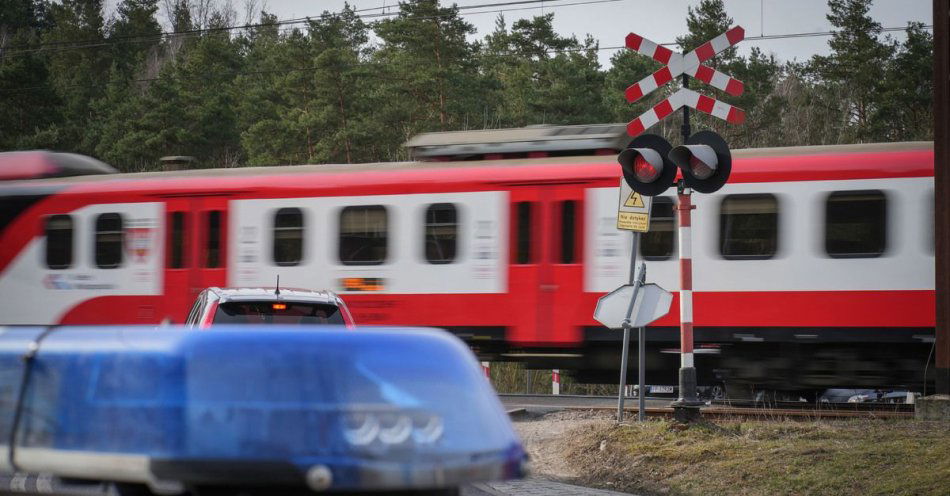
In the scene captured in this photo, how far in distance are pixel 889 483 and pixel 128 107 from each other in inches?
2263

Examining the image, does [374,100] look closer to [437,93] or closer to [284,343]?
[437,93]

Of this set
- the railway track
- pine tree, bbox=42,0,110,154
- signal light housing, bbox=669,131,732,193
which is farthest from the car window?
pine tree, bbox=42,0,110,154

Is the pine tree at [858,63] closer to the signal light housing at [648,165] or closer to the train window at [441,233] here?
the train window at [441,233]

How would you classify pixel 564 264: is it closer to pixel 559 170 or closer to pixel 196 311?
pixel 559 170

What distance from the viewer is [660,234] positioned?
17953mm

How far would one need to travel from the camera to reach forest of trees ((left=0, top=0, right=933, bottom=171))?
55.4 meters

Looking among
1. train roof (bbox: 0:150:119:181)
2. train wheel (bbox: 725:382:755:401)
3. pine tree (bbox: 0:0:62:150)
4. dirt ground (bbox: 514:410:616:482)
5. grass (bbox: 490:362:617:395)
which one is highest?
pine tree (bbox: 0:0:62:150)

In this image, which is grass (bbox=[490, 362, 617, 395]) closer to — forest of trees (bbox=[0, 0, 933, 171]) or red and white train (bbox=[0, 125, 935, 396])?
red and white train (bbox=[0, 125, 935, 396])

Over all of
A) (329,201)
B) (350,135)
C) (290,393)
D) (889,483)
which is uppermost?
(350,135)

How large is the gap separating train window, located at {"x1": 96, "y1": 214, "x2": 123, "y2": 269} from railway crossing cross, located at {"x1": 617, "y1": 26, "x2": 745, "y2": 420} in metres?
9.97

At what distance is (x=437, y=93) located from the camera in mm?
60938

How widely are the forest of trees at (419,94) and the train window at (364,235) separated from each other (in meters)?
35.5

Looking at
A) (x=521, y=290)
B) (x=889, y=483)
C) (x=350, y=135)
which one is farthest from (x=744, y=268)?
(x=350, y=135)

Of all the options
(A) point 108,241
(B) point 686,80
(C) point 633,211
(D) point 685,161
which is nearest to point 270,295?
(D) point 685,161
